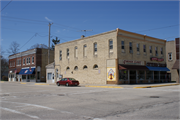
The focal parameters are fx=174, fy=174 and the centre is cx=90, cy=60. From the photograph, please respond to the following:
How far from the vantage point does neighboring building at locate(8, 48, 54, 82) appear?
149 ft

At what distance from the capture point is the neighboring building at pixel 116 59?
2817cm

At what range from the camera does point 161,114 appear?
24.8 ft

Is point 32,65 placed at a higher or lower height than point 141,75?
higher

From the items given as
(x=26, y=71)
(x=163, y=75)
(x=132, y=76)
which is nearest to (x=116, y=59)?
(x=132, y=76)

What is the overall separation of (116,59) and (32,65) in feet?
88.8

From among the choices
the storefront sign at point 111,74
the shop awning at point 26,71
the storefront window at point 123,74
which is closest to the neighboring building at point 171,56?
the storefront window at point 123,74

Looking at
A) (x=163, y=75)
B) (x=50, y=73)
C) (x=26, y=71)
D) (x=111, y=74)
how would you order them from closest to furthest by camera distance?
(x=111, y=74) < (x=163, y=75) < (x=50, y=73) < (x=26, y=71)

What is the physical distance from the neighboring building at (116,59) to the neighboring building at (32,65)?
11.1 m

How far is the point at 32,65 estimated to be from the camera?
1825 inches

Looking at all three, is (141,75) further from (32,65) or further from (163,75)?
(32,65)

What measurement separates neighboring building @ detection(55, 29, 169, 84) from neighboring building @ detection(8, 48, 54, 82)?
36.3ft

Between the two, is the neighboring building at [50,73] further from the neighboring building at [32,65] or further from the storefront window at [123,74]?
the storefront window at [123,74]

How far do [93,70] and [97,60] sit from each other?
2032mm

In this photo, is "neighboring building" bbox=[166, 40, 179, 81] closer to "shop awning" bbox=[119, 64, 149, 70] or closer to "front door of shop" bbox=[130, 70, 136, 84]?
"shop awning" bbox=[119, 64, 149, 70]
